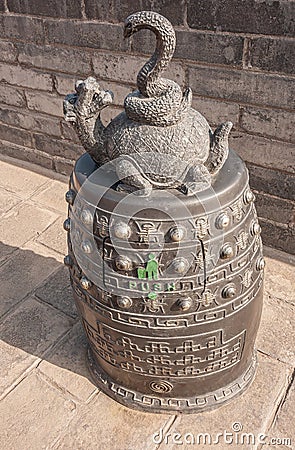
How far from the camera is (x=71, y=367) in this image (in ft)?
9.43

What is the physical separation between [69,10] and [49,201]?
1697mm

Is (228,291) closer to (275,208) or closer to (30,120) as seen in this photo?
(275,208)

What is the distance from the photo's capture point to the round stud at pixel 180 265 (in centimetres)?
197

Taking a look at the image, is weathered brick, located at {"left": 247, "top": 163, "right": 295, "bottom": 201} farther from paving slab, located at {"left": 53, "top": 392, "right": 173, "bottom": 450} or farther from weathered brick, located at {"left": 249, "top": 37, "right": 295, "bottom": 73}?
paving slab, located at {"left": 53, "top": 392, "right": 173, "bottom": 450}

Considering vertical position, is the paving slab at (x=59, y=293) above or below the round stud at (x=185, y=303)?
below

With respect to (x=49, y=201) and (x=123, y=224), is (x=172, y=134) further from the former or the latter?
(x=49, y=201)

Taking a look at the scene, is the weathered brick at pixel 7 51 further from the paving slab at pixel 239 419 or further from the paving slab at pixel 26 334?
the paving slab at pixel 239 419

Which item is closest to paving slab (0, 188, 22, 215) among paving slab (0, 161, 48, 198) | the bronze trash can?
paving slab (0, 161, 48, 198)

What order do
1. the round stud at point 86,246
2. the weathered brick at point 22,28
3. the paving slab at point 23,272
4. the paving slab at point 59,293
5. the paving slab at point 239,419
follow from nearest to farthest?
1. the round stud at point 86,246
2. the paving slab at point 239,419
3. the paving slab at point 59,293
4. the paving slab at point 23,272
5. the weathered brick at point 22,28

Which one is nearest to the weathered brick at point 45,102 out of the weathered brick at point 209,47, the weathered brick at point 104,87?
the weathered brick at point 104,87

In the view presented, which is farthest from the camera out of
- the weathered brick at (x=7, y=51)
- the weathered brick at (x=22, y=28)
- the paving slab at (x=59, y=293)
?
the weathered brick at (x=7, y=51)

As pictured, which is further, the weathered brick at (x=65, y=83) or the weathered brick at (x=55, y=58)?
the weathered brick at (x=65, y=83)

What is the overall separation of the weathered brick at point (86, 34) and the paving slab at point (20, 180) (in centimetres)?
138

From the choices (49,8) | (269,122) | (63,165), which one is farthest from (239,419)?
(49,8)
